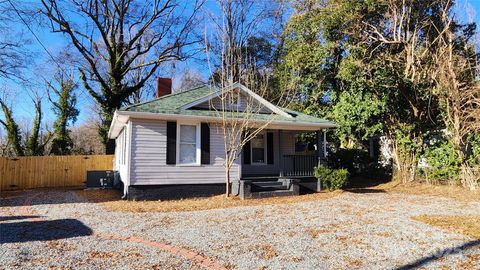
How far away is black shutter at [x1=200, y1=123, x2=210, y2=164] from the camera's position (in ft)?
37.5

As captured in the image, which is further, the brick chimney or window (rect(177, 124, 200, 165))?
the brick chimney

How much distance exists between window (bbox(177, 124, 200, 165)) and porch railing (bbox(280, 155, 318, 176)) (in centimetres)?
361

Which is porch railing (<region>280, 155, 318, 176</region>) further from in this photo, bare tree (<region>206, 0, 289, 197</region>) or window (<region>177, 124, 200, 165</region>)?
window (<region>177, 124, 200, 165</region>)

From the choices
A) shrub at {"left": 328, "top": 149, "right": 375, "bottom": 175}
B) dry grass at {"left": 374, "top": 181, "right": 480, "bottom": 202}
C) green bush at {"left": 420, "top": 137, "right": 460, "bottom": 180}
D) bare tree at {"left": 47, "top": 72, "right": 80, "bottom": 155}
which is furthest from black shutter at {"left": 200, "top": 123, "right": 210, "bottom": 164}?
bare tree at {"left": 47, "top": 72, "right": 80, "bottom": 155}

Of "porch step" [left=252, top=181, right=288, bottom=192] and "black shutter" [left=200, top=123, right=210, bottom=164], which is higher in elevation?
"black shutter" [left=200, top=123, right=210, bottom=164]

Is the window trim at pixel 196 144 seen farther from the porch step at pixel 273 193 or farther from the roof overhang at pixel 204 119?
the porch step at pixel 273 193

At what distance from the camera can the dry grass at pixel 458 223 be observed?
639 centimetres

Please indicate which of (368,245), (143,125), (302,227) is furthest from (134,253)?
(143,125)

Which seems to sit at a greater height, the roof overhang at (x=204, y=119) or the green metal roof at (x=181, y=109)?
the green metal roof at (x=181, y=109)

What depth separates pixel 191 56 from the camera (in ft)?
79.3

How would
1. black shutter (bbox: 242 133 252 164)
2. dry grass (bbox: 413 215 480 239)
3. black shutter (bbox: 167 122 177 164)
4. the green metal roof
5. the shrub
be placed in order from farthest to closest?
the shrub
black shutter (bbox: 242 133 252 164)
black shutter (bbox: 167 122 177 164)
the green metal roof
dry grass (bbox: 413 215 480 239)

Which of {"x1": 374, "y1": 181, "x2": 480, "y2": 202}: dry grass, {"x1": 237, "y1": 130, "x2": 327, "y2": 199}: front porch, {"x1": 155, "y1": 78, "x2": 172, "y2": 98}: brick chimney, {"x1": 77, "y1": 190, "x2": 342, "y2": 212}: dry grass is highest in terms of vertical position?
{"x1": 155, "y1": 78, "x2": 172, "y2": 98}: brick chimney

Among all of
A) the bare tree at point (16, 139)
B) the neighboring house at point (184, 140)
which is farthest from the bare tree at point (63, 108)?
the neighboring house at point (184, 140)

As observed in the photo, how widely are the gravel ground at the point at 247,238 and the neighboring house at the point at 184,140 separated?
233 cm
